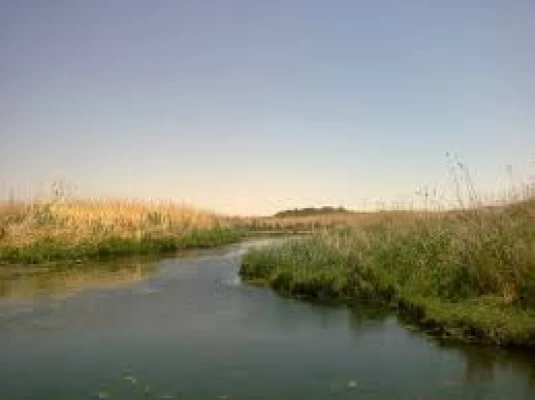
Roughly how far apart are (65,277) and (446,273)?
1503 cm

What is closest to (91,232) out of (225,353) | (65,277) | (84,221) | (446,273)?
(84,221)

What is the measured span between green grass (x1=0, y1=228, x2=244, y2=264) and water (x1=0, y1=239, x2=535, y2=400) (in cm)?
1013

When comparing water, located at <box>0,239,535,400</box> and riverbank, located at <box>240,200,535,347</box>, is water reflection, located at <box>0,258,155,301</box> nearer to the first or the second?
water, located at <box>0,239,535,400</box>

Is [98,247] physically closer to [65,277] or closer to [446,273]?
[65,277]

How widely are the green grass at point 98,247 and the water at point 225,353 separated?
1013 centimetres

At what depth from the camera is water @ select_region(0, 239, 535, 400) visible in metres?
11.6

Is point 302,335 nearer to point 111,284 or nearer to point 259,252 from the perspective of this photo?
point 111,284

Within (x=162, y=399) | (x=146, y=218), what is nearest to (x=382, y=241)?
(x=162, y=399)

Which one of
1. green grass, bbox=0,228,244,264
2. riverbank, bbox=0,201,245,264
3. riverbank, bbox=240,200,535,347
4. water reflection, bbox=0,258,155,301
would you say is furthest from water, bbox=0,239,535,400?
riverbank, bbox=0,201,245,264

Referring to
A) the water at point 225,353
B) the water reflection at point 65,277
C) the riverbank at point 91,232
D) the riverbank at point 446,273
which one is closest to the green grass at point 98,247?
the riverbank at point 91,232

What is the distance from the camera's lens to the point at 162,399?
10953 millimetres

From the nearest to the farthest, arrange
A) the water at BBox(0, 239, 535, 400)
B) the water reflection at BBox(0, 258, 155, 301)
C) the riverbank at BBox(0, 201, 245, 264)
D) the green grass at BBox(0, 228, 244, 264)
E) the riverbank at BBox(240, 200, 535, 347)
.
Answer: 1. the water at BBox(0, 239, 535, 400)
2. the riverbank at BBox(240, 200, 535, 347)
3. the water reflection at BBox(0, 258, 155, 301)
4. the green grass at BBox(0, 228, 244, 264)
5. the riverbank at BBox(0, 201, 245, 264)

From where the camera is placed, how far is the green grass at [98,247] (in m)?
32.6

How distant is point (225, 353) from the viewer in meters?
14.3
